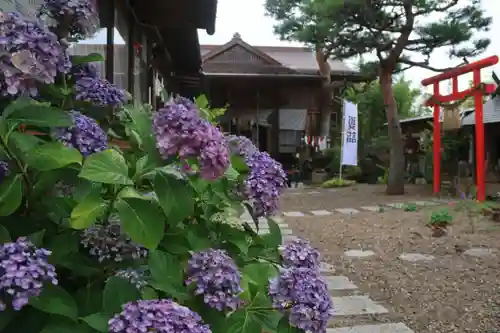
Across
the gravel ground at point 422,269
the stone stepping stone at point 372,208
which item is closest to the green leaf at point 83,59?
the gravel ground at point 422,269

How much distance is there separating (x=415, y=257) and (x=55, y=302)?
4.71 m

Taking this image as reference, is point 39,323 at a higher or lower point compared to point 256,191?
lower

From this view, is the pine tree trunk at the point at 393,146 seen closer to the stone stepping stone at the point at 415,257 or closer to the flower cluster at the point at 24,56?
the stone stepping stone at the point at 415,257

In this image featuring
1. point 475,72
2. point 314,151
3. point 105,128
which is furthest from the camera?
point 314,151

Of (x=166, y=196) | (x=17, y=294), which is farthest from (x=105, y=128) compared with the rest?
(x=17, y=294)

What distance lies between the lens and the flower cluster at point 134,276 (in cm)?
91

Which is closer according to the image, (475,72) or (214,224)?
(214,224)

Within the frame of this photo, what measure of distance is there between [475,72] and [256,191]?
9.82 metres

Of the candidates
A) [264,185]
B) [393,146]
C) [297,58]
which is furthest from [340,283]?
[297,58]

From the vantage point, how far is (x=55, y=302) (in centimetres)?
85

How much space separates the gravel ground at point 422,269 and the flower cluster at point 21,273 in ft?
9.16

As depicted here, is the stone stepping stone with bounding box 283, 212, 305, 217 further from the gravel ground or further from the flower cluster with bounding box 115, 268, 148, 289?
the flower cluster with bounding box 115, 268, 148, 289

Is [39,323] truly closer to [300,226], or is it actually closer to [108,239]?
[108,239]

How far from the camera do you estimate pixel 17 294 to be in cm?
73
